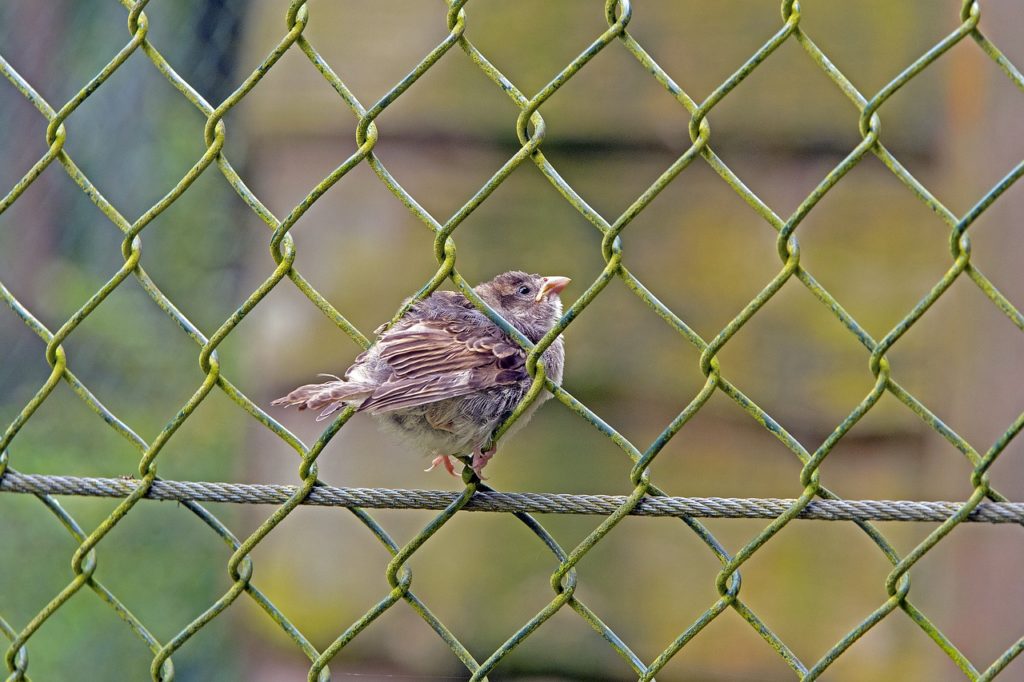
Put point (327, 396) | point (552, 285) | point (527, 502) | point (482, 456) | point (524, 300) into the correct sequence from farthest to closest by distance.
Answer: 1. point (524, 300)
2. point (552, 285)
3. point (482, 456)
4. point (327, 396)
5. point (527, 502)

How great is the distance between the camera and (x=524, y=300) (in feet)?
12.1

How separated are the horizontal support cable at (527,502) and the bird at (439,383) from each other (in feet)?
0.97

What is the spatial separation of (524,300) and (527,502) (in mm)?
1674

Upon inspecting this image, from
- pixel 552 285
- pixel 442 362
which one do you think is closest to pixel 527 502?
pixel 442 362

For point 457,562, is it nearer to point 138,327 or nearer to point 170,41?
point 138,327

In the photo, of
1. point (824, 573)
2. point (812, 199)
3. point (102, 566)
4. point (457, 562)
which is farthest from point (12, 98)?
point (812, 199)

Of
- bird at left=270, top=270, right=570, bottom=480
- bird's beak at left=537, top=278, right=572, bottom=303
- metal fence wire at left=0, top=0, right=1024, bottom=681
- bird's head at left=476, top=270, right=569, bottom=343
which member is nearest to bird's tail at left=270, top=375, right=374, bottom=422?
bird at left=270, top=270, right=570, bottom=480

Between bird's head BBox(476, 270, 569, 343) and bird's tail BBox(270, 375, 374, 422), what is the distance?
115 centimetres

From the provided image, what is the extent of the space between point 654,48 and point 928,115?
108 cm

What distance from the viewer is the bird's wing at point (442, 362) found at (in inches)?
99.5

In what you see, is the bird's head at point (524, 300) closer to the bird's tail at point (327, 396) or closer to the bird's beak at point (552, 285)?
the bird's beak at point (552, 285)

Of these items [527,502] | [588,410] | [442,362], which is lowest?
[527,502]

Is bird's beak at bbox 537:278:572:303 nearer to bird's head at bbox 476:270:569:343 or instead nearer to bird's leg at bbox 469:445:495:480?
Answer: bird's head at bbox 476:270:569:343

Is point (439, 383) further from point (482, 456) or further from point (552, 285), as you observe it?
point (552, 285)
